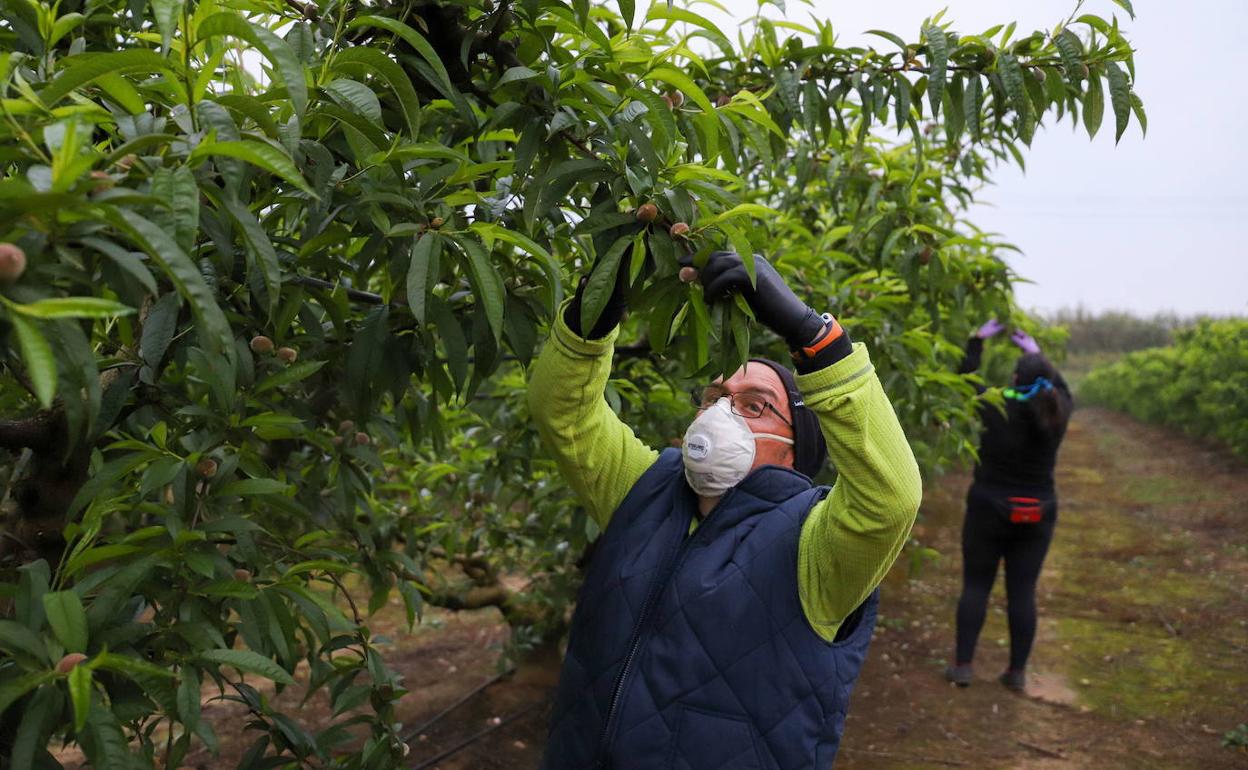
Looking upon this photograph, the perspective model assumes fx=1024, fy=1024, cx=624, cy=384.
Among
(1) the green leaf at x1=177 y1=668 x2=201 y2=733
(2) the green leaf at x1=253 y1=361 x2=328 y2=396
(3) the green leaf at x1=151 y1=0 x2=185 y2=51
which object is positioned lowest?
(1) the green leaf at x1=177 y1=668 x2=201 y2=733

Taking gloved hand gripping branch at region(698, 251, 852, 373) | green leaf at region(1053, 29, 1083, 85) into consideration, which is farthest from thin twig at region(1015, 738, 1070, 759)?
gloved hand gripping branch at region(698, 251, 852, 373)

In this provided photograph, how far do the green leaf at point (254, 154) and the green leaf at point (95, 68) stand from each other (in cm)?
15

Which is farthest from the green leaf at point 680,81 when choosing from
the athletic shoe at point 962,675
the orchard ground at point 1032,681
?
the athletic shoe at point 962,675

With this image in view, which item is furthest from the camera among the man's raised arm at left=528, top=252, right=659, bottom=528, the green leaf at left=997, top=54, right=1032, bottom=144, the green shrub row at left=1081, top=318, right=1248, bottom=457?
the green shrub row at left=1081, top=318, right=1248, bottom=457

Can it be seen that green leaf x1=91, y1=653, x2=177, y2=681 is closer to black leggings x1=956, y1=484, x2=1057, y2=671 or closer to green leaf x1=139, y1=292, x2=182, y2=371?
green leaf x1=139, y1=292, x2=182, y2=371

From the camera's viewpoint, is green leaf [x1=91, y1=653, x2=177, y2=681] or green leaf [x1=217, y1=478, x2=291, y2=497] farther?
green leaf [x1=217, y1=478, x2=291, y2=497]

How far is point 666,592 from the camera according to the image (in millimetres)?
1930

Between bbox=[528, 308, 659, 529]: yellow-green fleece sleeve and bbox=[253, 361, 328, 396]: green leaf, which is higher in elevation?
bbox=[253, 361, 328, 396]: green leaf

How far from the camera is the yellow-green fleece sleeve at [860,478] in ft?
5.62

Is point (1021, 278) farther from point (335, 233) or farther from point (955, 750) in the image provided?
point (335, 233)

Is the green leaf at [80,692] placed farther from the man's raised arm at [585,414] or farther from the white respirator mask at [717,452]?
the white respirator mask at [717,452]

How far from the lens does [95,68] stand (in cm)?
112

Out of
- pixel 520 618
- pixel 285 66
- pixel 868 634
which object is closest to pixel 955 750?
pixel 520 618

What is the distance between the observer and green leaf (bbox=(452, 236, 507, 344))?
4.47ft
